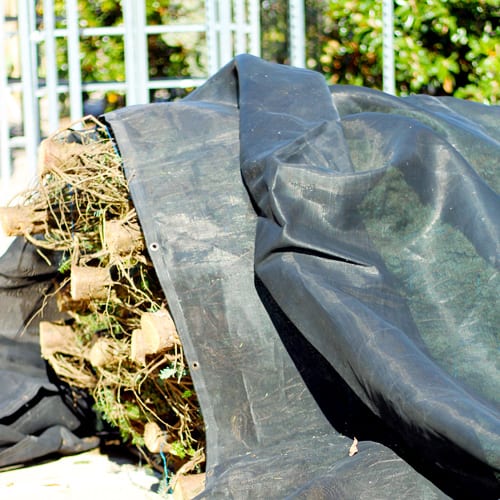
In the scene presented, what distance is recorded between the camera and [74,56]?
220 inches

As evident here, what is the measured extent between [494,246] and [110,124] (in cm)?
125

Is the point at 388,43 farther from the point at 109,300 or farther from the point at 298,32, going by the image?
the point at 109,300

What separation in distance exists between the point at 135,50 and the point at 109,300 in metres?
3.20

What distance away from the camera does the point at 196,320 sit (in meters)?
2.48

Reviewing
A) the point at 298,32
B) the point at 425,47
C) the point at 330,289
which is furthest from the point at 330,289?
the point at 425,47

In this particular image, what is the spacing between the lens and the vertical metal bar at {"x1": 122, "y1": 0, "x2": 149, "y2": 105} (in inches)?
225

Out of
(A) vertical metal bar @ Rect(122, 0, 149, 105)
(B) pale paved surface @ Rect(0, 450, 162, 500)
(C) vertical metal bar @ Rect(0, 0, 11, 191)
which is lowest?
(B) pale paved surface @ Rect(0, 450, 162, 500)

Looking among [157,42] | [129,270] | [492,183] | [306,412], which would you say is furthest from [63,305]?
[157,42]

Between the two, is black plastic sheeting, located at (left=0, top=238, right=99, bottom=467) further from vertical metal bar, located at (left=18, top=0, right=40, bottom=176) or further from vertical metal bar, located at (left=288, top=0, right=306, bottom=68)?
vertical metal bar, located at (left=288, top=0, right=306, bottom=68)

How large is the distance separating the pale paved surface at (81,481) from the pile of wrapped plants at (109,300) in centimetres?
11

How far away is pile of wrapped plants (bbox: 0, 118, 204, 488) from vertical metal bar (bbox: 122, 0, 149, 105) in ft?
8.38

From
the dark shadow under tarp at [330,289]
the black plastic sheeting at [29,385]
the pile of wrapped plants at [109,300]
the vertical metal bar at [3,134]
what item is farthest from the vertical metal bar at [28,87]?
the dark shadow under tarp at [330,289]

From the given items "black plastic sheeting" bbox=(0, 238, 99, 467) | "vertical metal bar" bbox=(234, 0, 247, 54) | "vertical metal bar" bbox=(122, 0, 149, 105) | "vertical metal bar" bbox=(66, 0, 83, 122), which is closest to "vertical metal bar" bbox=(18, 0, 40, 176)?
"vertical metal bar" bbox=(66, 0, 83, 122)

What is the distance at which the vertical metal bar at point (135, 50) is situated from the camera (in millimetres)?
5723
